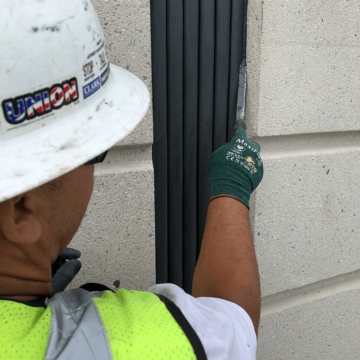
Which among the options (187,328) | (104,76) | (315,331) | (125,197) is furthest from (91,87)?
(315,331)

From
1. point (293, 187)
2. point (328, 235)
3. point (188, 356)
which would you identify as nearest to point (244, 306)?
point (188, 356)

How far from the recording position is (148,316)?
0.74m

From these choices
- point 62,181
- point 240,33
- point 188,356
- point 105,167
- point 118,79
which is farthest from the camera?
point 240,33

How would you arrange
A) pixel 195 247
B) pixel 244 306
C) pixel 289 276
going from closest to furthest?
pixel 244 306 → pixel 195 247 → pixel 289 276

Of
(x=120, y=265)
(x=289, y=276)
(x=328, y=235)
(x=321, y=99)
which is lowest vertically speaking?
(x=289, y=276)

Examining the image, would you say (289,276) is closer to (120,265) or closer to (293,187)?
(293,187)

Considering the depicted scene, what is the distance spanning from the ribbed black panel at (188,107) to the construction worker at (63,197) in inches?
21.0

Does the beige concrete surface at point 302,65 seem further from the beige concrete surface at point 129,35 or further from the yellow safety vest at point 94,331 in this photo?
the yellow safety vest at point 94,331

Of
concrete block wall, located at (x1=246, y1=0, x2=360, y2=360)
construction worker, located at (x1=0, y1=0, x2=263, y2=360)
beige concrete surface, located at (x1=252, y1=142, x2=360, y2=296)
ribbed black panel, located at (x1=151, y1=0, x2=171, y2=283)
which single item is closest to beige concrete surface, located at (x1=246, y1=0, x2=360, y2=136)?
concrete block wall, located at (x1=246, y1=0, x2=360, y2=360)

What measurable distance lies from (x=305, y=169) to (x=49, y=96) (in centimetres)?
135

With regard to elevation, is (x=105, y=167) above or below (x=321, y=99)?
below

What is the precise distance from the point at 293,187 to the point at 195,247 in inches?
21.5

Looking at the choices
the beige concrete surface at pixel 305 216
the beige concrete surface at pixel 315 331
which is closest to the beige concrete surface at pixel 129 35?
the beige concrete surface at pixel 305 216

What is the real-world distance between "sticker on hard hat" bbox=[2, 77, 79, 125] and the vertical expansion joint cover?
0.39m
